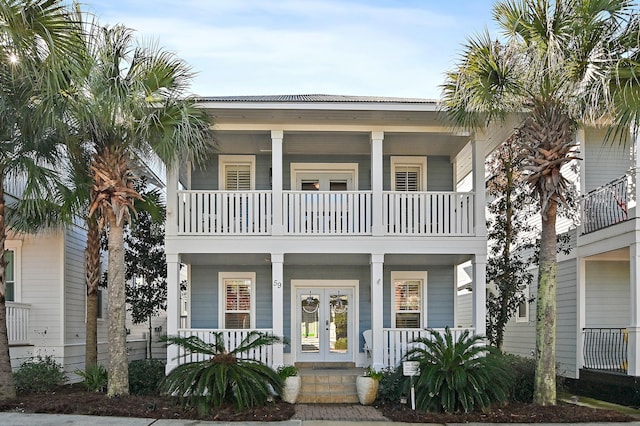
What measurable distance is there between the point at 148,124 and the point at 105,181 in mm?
1263

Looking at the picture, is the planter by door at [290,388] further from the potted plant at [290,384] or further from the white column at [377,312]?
the white column at [377,312]

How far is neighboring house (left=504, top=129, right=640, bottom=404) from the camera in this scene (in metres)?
13.9

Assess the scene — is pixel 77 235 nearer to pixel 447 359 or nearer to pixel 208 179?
pixel 208 179

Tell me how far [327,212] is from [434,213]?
2.18 meters

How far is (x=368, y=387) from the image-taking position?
12188 mm

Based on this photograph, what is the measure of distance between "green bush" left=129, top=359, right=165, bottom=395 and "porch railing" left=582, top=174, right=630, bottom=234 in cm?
991

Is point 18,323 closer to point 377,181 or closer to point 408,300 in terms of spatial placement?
point 377,181

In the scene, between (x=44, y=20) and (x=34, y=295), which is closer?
(x=44, y=20)

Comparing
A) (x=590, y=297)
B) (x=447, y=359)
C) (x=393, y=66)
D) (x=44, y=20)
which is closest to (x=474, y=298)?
(x=447, y=359)

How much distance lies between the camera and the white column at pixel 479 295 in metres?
12.9

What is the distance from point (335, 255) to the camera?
1356 centimetres

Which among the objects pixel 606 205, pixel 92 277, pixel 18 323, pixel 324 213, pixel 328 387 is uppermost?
pixel 606 205

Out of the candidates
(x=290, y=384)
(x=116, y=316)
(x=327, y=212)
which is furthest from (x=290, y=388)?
(x=327, y=212)

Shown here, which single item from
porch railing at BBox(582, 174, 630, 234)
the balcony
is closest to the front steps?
the balcony
